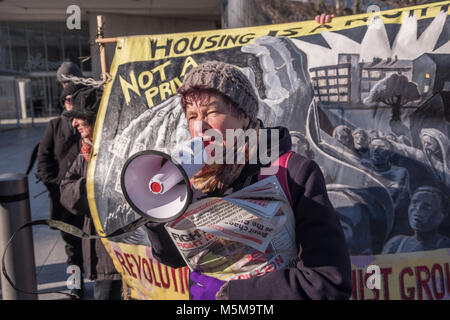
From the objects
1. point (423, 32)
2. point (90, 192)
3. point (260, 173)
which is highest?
point (423, 32)

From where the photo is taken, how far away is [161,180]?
4.01 ft

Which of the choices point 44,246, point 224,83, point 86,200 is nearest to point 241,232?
point 224,83

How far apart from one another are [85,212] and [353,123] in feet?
5.29

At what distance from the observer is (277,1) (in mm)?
5262

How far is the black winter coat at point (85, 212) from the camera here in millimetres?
2387

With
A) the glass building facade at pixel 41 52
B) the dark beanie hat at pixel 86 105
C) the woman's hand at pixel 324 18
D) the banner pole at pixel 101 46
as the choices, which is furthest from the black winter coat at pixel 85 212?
the glass building facade at pixel 41 52

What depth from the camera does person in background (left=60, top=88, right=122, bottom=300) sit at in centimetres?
240

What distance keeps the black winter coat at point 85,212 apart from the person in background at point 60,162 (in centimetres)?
74

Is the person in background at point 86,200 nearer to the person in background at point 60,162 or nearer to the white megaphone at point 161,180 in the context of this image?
the person in background at point 60,162

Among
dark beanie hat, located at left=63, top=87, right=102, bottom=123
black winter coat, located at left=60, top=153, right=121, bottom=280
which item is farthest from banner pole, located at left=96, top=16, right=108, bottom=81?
black winter coat, located at left=60, top=153, right=121, bottom=280

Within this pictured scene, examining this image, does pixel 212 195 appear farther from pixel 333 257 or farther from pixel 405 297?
pixel 405 297

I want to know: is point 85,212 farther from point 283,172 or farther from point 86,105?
point 283,172
